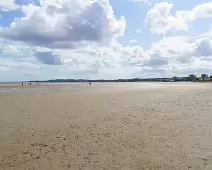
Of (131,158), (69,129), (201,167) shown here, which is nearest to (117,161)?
(131,158)

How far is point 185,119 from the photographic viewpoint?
41.7 feet

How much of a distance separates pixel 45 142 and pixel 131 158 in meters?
3.63

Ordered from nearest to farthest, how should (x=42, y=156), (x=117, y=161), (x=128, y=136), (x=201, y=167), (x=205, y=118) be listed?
(x=201, y=167) → (x=117, y=161) → (x=42, y=156) → (x=128, y=136) → (x=205, y=118)

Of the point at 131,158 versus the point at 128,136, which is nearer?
the point at 131,158

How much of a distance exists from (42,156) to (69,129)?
362 centimetres

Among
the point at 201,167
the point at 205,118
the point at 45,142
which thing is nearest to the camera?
the point at 201,167

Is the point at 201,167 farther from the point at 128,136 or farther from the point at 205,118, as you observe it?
the point at 205,118

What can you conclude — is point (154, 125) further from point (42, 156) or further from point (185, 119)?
point (42, 156)

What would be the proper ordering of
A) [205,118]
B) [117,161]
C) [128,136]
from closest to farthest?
1. [117,161]
2. [128,136]
3. [205,118]

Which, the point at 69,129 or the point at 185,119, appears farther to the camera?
the point at 185,119

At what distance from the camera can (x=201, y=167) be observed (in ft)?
20.5

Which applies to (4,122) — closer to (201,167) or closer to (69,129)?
(69,129)

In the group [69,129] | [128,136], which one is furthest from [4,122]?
[128,136]

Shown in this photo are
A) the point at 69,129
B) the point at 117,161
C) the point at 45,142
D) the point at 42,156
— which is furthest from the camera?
the point at 69,129
